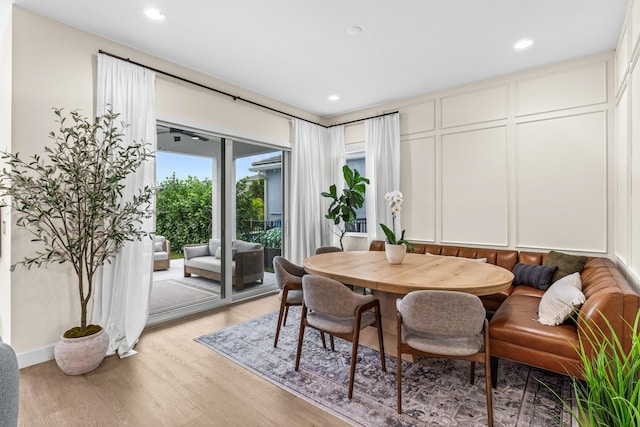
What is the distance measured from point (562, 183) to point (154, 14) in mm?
4709

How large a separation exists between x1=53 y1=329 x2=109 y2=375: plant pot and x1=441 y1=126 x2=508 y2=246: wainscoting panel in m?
4.31

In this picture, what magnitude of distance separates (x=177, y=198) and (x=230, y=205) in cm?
72

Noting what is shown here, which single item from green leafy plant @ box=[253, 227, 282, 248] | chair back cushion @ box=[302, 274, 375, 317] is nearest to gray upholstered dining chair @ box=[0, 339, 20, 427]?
chair back cushion @ box=[302, 274, 375, 317]

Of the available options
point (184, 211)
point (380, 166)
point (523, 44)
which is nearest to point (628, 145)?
point (523, 44)

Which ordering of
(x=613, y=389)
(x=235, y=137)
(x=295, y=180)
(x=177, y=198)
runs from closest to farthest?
(x=613, y=389) → (x=177, y=198) → (x=235, y=137) → (x=295, y=180)

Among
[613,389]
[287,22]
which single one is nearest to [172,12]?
[287,22]

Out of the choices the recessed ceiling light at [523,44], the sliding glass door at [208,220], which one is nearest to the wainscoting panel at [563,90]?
the recessed ceiling light at [523,44]

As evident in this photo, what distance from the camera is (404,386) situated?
2.33 meters

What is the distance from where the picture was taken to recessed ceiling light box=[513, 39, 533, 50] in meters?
3.18

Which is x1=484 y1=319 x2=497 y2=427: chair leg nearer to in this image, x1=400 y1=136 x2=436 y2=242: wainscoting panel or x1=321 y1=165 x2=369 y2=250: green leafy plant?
x1=400 y1=136 x2=436 y2=242: wainscoting panel

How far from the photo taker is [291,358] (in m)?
2.76

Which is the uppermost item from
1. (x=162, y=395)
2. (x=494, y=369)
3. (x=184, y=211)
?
(x=184, y=211)

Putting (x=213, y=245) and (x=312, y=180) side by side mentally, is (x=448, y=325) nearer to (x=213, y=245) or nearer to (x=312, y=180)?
(x=213, y=245)

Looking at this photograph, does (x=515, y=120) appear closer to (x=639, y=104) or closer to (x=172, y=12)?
(x=639, y=104)
